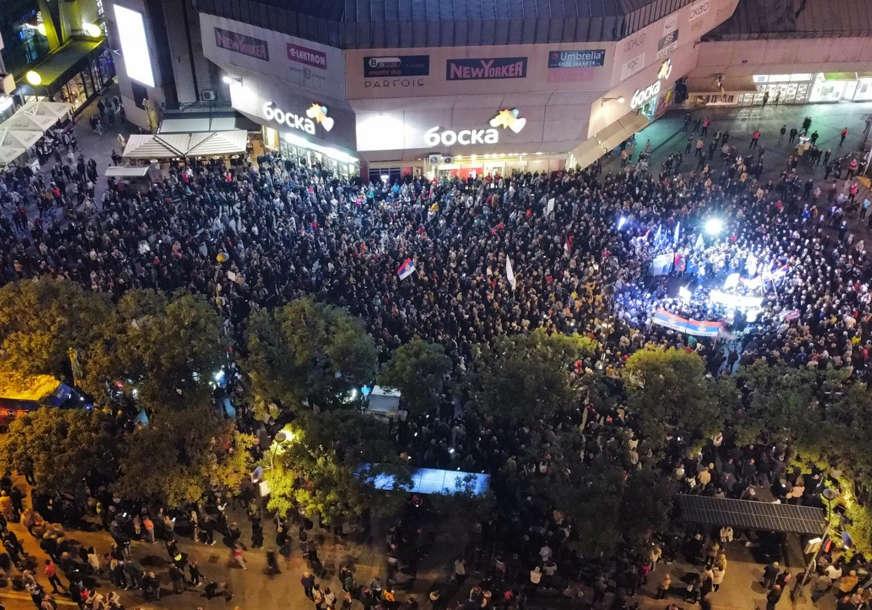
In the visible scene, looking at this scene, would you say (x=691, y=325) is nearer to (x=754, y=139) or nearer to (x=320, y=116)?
(x=754, y=139)

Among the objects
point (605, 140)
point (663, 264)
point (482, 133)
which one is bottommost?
point (663, 264)

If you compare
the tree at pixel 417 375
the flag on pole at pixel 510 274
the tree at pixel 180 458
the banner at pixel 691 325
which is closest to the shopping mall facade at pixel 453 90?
the flag on pole at pixel 510 274

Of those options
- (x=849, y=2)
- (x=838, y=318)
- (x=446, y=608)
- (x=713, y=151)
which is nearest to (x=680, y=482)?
(x=446, y=608)

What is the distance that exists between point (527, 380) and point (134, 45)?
3718cm

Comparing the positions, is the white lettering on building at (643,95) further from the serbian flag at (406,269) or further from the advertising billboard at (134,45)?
the advertising billboard at (134,45)

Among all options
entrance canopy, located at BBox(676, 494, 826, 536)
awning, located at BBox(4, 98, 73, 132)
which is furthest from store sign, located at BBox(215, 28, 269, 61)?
entrance canopy, located at BBox(676, 494, 826, 536)

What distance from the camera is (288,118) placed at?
42.9 m

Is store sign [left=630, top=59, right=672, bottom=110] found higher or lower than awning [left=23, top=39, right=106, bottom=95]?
lower

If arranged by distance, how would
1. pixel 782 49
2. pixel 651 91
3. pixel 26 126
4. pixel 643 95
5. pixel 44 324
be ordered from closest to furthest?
pixel 44 324 < pixel 26 126 < pixel 643 95 < pixel 651 91 < pixel 782 49

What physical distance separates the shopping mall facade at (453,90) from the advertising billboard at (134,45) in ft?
18.6

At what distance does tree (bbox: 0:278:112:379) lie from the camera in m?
23.0

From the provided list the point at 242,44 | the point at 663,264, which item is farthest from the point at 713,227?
the point at 242,44

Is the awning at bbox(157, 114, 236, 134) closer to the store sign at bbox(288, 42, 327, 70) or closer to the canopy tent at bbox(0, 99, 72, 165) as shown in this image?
the canopy tent at bbox(0, 99, 72, 165)

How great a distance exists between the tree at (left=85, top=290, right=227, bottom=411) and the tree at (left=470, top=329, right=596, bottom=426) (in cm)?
851
